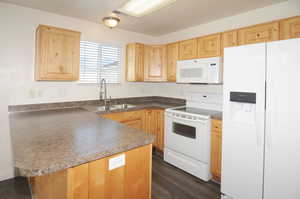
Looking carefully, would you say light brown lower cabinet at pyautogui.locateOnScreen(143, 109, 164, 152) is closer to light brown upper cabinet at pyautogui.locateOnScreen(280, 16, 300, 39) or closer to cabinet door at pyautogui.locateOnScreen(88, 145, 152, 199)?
cabinet door at pyautogui.locateOnScreen(88, 145, 152, 199)

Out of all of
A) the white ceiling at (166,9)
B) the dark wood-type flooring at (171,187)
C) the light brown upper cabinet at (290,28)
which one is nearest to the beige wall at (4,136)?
the dark wood-type flooring at (171,187)

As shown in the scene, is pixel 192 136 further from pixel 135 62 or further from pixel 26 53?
pixel 26 53

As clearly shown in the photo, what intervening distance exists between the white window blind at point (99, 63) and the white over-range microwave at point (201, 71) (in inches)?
52.8

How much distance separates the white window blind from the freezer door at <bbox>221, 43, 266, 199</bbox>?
2.27 meters

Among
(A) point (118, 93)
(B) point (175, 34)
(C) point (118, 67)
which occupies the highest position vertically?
(B) point (175, 34)

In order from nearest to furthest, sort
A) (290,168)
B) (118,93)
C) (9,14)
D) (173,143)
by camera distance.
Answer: (290,168) → (9,14) → (173,143) → (118,93)

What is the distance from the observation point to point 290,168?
1.50 metres

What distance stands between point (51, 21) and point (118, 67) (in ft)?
4.58

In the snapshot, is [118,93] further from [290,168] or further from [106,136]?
[290,168]

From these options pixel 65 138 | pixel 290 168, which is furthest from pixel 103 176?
pixel 290 168

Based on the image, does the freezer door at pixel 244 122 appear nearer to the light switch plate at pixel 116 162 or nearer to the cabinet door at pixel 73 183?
the light switch plate at pixel 116 162

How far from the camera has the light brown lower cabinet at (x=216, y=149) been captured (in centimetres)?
225

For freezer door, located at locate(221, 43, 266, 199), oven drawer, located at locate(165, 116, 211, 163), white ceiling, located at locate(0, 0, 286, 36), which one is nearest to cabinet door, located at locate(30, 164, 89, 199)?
freezer door, located at locate(221, 43, 266, 199)

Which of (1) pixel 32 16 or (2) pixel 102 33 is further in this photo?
(2) pixel 102 33
